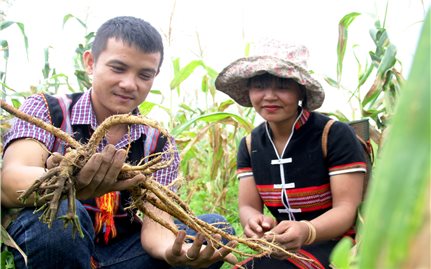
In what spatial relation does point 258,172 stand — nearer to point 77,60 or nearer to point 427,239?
point 77,60

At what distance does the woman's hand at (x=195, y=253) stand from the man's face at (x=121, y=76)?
508 mm

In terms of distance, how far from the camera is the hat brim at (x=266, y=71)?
1736 mm

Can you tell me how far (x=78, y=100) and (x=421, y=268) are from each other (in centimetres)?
164

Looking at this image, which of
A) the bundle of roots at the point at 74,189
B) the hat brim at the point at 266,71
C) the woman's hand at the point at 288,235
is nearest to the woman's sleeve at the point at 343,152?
the hat brim at the point at 266,71

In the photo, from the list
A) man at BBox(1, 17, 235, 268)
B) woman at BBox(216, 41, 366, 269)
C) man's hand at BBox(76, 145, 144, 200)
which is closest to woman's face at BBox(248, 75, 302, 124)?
woman at BBox(216, 41, 366, 269)

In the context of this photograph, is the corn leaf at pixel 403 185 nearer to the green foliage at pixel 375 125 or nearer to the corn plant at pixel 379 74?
the green foliage at pixel 375 125

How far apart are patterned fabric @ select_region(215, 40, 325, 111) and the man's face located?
370 mm

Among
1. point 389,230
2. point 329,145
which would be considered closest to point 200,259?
point 329,145

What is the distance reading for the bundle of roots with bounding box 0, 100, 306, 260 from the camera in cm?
108

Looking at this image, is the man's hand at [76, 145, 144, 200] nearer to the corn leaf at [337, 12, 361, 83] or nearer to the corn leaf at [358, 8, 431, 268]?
the corn leaf at [358, 8, 431, 268]

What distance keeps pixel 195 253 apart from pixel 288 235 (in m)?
0.31

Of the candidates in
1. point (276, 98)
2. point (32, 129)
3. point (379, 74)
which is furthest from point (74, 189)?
point (379, 74)

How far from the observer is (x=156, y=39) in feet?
5.81

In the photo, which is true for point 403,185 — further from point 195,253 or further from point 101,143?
point 101,143
